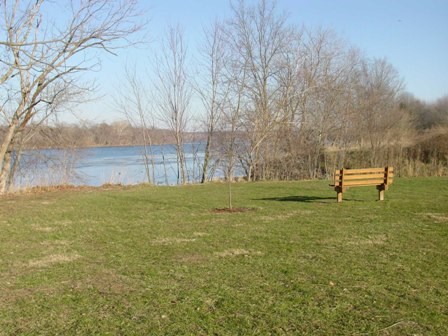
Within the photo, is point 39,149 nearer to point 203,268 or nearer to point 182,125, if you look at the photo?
point 182,125

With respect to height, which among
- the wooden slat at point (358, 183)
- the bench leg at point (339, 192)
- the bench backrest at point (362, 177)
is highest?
the bench backrest at point (362, 177)

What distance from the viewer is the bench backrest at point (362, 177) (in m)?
11.3

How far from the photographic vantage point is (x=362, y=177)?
37.6 ft

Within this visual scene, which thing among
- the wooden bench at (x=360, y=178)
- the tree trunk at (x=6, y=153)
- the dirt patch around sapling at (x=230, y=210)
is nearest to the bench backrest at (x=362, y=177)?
the wooden bench at (x=360, y=178)

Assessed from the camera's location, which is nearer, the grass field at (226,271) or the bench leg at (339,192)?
the grass field at (226,271)

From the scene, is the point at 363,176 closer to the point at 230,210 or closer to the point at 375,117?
the point at 230,210

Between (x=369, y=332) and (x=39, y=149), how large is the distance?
57.2 feet

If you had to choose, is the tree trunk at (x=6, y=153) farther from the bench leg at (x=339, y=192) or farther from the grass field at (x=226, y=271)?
the bench leg at (x=339, y=192)

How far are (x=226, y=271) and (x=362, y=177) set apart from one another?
7099 millimetres

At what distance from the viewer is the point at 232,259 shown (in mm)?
5867

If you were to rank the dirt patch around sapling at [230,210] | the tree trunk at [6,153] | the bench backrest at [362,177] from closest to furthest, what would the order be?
the dirt patch around sapling at [230,210], the bench backrest at [362,177], the tree trunk at [6,153]

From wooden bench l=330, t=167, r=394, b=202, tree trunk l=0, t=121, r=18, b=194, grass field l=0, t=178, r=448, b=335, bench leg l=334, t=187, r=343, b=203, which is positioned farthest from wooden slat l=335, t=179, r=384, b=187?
tree trunk l=0, t=121, r=18, b=194

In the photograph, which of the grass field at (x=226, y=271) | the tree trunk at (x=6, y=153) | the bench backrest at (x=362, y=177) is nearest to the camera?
the grass field at (x=226, y=271)

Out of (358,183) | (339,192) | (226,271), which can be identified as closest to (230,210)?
(339,192)
